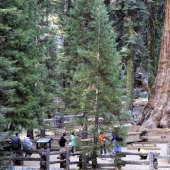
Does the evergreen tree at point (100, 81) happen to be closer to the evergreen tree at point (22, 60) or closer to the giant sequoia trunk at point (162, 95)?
the evergreen tree at point (22, 60)

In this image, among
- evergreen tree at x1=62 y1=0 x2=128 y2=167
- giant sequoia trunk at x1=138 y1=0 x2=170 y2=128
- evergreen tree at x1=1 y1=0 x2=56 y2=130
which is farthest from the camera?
giant sequoia trunk at x1=138 y1=0 x2=170 y2=128

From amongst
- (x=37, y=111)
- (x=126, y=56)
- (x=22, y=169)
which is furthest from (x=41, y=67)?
(x=126, y=56)

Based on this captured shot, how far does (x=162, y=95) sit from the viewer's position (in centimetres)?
2698

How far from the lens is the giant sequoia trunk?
26.1m

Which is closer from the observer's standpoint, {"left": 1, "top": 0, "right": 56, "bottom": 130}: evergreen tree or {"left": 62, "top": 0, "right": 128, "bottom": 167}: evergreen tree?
{"left": 62, "top": 0, "right": 128, "bottom": 167}: evergreen tree

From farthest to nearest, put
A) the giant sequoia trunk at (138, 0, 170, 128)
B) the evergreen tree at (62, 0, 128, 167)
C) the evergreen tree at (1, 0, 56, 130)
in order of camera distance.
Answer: the giant sequoia trunk at (138, 0, 170, 128) → the evergreen tree at (1, 0, 56, 130) → the evergreen tree at (62, 0, 128, 167)

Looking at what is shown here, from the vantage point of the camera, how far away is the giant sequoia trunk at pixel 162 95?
26.1 meters

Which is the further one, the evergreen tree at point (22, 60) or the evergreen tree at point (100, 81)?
the evergreen tree at point (22, 60)

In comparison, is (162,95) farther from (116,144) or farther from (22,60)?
(22,60)

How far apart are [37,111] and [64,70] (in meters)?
8.06

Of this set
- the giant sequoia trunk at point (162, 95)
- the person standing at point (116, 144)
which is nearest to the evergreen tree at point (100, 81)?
the person standing at point (116, 144)

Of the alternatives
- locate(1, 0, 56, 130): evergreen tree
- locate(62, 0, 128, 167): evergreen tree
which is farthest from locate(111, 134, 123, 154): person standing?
locate(1, 0, 56, 130): evergreen tree

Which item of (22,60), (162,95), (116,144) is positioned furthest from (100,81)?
(162,95)

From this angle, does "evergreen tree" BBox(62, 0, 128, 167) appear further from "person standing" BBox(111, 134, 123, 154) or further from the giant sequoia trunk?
the giant sequoia trunk
